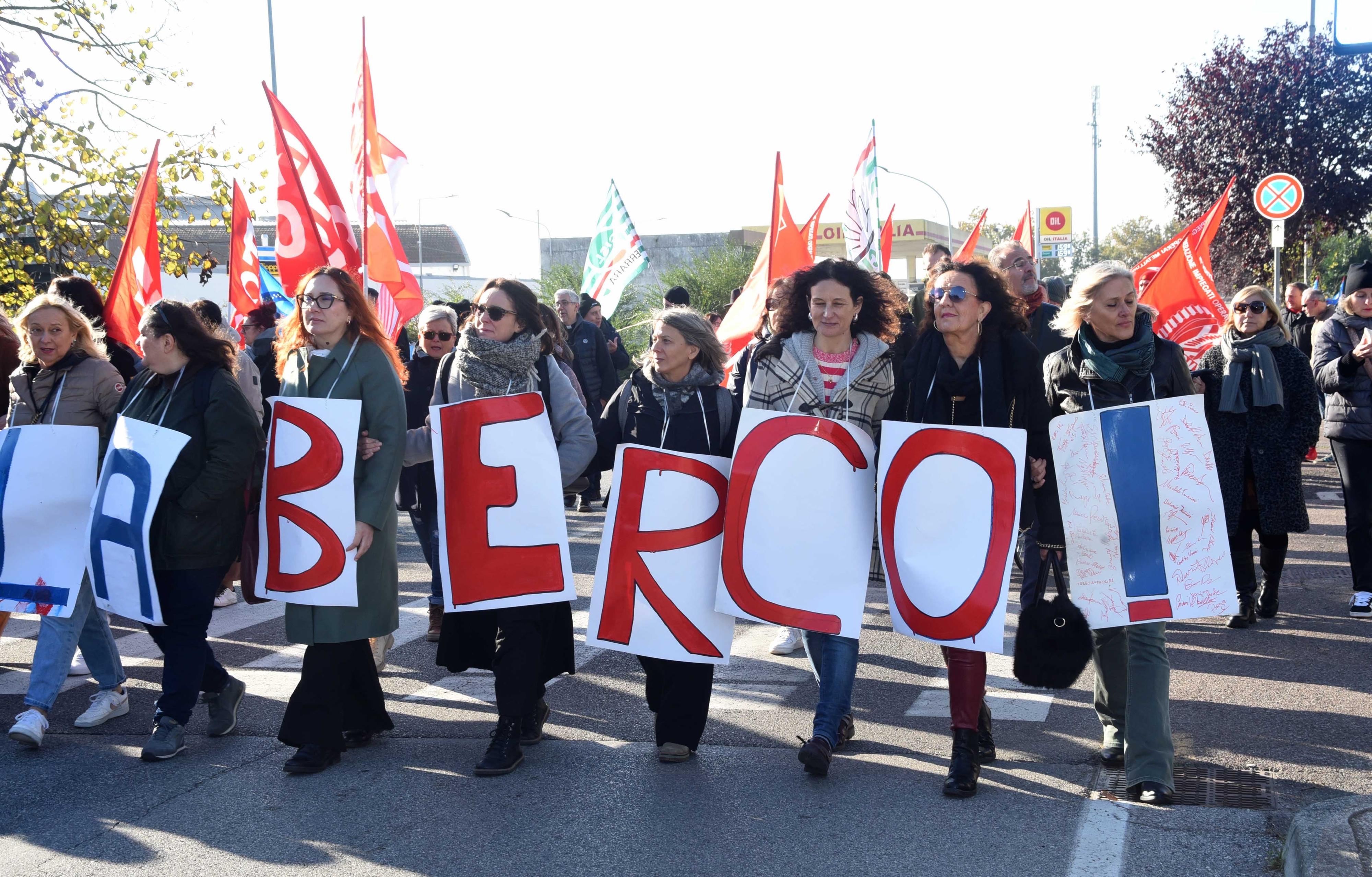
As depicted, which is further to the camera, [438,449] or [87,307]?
[87,307]

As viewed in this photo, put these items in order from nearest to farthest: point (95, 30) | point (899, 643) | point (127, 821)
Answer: point (127, 821), point (899, 643), point (95, 30)

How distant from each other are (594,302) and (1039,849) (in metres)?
10.1

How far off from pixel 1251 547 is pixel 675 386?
3883 mm

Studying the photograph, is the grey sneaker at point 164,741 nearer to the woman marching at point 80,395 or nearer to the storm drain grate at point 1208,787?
the woman marching at point 80,395

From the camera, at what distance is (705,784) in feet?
15.3

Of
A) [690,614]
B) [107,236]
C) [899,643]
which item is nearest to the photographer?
[690,614]

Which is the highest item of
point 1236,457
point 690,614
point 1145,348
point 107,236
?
point 107,236

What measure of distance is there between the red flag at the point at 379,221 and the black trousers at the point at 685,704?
581 centimetres

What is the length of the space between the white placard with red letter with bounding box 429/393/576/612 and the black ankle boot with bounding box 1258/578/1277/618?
14.3 feet

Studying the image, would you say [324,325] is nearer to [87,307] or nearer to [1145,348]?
Answer: [87,307]

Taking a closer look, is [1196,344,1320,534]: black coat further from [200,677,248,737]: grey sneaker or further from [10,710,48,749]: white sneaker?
[10,710,48,749]: white sneaker

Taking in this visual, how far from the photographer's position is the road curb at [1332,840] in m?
3.42

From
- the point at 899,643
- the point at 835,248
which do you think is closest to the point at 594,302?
the point at 899,643

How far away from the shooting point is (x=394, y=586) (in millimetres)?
5195
